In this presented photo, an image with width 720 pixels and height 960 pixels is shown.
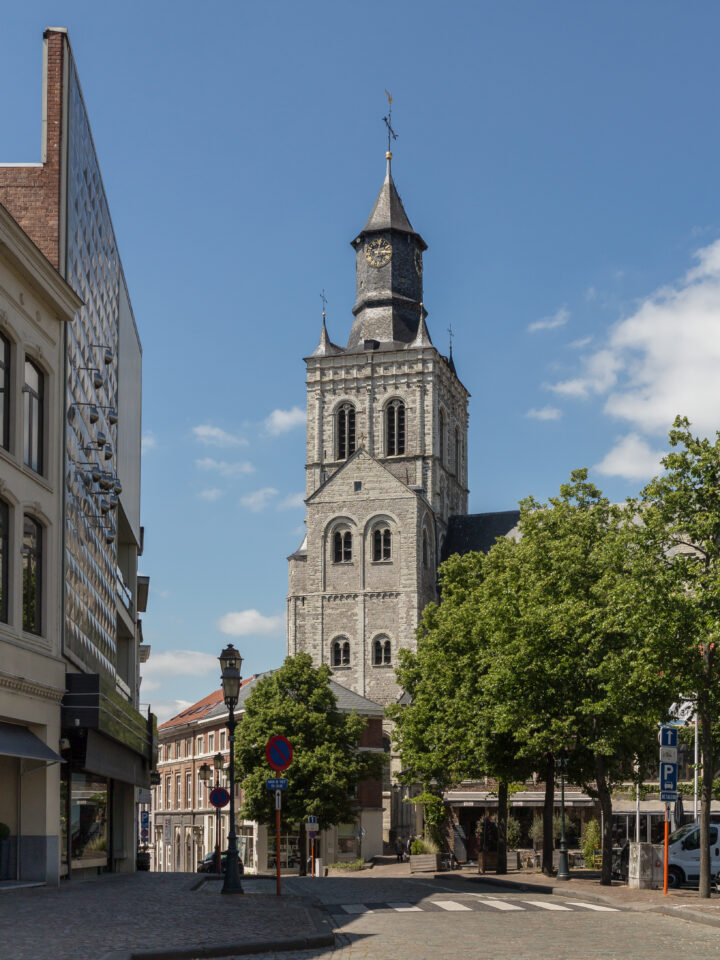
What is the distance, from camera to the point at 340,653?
79750 millimetres

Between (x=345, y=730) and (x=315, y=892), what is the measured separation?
27725 mm

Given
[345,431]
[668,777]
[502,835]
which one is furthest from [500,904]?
[345,431]

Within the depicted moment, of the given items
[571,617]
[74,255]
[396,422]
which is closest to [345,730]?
[571,617]

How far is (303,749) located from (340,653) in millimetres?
27585

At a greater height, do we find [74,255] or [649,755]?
[74,255]

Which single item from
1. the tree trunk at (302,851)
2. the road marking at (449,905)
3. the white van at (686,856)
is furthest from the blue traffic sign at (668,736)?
the tree trunk at (302,851)

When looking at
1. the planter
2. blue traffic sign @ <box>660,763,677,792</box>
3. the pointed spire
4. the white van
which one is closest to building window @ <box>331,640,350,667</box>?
the pointed spire

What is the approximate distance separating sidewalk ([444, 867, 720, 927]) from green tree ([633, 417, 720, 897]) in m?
1.15

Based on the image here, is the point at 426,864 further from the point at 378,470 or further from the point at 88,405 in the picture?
the point at 378,470

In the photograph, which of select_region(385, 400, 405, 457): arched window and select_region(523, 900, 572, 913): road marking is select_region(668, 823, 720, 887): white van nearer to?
select_region(523, 900, 572, 913): road marking

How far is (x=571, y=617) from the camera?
92.3 feet

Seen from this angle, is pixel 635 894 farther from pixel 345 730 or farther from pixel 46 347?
pixel 345 730

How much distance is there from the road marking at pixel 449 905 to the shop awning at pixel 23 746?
7.17m

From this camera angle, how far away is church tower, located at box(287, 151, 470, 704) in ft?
261
